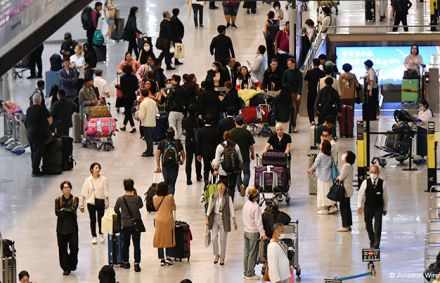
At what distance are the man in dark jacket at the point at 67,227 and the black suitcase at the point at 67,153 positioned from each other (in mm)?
6043

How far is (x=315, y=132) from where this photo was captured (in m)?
28.5

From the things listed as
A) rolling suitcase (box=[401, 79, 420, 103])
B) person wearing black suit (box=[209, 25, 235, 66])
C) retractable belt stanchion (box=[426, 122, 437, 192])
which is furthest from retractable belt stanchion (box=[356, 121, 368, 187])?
person wearing black suit (box=[209, 25, 235, 66])

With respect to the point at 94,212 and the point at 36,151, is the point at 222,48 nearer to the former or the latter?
the point at 36,151

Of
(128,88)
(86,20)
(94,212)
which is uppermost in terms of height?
(86,20)

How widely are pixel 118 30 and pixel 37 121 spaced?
49.4ft

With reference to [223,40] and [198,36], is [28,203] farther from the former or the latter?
[198,36]

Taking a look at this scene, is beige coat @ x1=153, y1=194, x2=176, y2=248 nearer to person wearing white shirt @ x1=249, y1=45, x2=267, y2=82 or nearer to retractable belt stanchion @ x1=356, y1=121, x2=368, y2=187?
retractable belt stanchion @ x1=356, y1=121, x2=368, y2=187

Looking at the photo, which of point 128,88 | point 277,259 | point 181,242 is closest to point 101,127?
point 128,88

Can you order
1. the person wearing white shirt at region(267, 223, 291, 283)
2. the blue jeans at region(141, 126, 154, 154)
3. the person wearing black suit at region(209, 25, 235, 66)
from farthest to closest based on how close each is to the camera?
the person wearing black suit at region(209, 25, 235, 66)
the blue jeans at region(141, 126, 154, 154)
the person wearing white shirt at region(267, 223, 291, 283)

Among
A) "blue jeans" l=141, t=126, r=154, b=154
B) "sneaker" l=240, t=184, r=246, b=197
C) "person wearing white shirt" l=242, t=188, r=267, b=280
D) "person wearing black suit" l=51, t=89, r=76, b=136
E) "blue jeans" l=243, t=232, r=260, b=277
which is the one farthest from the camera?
"person wearing black suit" l=51, t=89, r=76, b=136

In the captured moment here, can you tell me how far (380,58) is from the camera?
117ft

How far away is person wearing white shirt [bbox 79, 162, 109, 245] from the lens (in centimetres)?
2208

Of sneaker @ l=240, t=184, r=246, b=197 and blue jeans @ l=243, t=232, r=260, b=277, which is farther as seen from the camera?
sneaker @ l=240, t=184, r=246, b=197

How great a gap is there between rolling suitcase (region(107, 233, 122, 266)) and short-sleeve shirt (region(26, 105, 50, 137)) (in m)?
5.84
